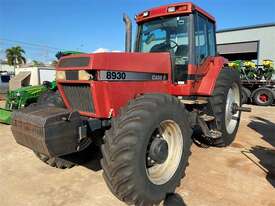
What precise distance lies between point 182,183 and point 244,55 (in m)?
21.8

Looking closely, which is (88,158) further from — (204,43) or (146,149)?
(204,43)

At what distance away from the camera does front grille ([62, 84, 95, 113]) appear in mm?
3566

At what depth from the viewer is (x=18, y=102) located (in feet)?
31.4

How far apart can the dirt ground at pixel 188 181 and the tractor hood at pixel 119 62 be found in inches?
61.7

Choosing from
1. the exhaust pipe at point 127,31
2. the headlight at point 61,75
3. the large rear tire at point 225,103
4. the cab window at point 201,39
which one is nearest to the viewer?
the headlight at point 61,75

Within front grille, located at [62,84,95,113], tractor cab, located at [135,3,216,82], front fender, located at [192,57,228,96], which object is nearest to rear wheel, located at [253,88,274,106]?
front fender, located at [192,57,228,96]

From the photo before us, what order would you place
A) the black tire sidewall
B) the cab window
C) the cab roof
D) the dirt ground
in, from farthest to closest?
the cab window, the cab roof, the dirt ground, the black tire sidewall

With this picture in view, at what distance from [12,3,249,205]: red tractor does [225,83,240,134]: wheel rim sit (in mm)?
545

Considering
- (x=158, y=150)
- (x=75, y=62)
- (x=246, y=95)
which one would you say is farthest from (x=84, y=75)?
(x=246, y=95)

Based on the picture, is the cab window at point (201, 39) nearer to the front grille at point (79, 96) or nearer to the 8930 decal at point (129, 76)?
the 8930 decal at point (129, 76)

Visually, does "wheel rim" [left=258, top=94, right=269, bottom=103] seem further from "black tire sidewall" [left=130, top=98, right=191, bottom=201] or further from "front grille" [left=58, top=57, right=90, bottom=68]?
"front grille" [left=58, top=57, right=90, bottom=68]

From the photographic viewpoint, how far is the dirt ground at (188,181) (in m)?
3.52

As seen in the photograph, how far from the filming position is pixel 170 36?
4.73m

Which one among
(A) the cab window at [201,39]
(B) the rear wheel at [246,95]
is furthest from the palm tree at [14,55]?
(A) the cab window at [201,39]
